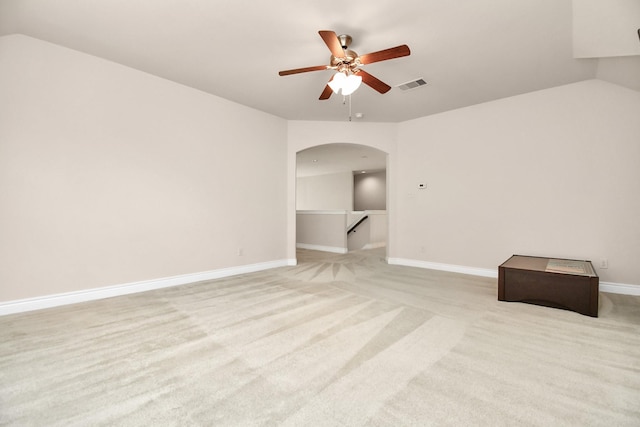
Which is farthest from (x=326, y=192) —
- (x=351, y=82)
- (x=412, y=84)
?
(x=351, y=82)

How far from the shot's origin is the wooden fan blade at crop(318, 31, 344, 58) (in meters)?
2.27

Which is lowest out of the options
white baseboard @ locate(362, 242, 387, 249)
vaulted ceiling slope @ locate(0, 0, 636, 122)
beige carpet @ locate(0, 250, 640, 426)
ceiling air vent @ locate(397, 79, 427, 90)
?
beige carpet @ locate(0, 250, 640, 426)

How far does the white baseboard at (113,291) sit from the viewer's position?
2.85 meters

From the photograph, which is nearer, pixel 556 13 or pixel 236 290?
pixel 556 13

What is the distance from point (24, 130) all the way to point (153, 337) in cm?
260

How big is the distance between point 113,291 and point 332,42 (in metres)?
3.75

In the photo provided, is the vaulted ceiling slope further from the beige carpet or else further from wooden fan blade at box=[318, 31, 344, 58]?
the beige carpet

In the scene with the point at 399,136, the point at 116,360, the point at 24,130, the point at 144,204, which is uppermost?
the point at 399,136

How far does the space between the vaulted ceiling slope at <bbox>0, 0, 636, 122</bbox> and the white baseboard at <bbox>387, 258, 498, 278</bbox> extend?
2852 mm

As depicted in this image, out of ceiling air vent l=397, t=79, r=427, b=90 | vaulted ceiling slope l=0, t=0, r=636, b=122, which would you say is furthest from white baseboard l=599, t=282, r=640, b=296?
ceiling air vent l=397, t=79, r=427, b=90

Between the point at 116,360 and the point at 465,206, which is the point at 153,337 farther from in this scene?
the point at 465,206

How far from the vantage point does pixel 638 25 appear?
2.43m

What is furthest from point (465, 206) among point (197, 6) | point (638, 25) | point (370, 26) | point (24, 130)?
point (24, 130)

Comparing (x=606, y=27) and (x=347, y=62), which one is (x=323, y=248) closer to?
(x=347, y=62)
